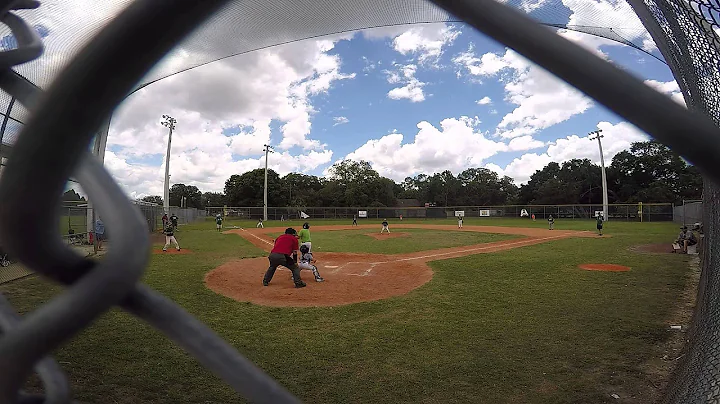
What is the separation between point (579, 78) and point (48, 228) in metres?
0.72

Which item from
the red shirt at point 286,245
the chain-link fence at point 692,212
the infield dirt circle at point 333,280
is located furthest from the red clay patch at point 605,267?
the chain-link fence at point 692,212

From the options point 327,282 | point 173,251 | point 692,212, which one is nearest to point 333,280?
point 327,282

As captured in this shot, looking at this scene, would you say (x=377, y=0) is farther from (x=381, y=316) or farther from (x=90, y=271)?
(x=90, y=271)

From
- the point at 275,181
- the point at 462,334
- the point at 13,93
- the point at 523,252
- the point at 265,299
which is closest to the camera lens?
the point at 13,93

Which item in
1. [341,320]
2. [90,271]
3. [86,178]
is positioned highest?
[86,178]

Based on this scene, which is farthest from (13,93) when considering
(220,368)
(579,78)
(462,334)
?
(462,334)

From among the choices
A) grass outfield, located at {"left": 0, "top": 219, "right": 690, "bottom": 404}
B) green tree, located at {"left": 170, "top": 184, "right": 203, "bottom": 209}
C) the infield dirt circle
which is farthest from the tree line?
grass outfield, located at {"left": 0, "top": 219, "right": 690, "bottom": 404}

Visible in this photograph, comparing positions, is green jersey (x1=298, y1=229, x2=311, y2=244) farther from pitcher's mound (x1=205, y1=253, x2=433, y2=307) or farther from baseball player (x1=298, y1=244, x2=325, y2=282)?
pitcher's mound (x1=205, y1=253, x2=433, y2=307)

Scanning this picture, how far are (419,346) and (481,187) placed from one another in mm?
79392

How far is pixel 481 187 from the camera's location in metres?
81.4

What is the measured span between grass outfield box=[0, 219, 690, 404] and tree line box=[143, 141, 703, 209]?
174ft

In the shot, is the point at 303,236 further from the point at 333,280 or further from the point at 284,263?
the point at 284,263

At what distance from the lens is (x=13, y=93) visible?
819 millimetres

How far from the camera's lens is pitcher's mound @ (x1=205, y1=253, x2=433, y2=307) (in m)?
8.64
